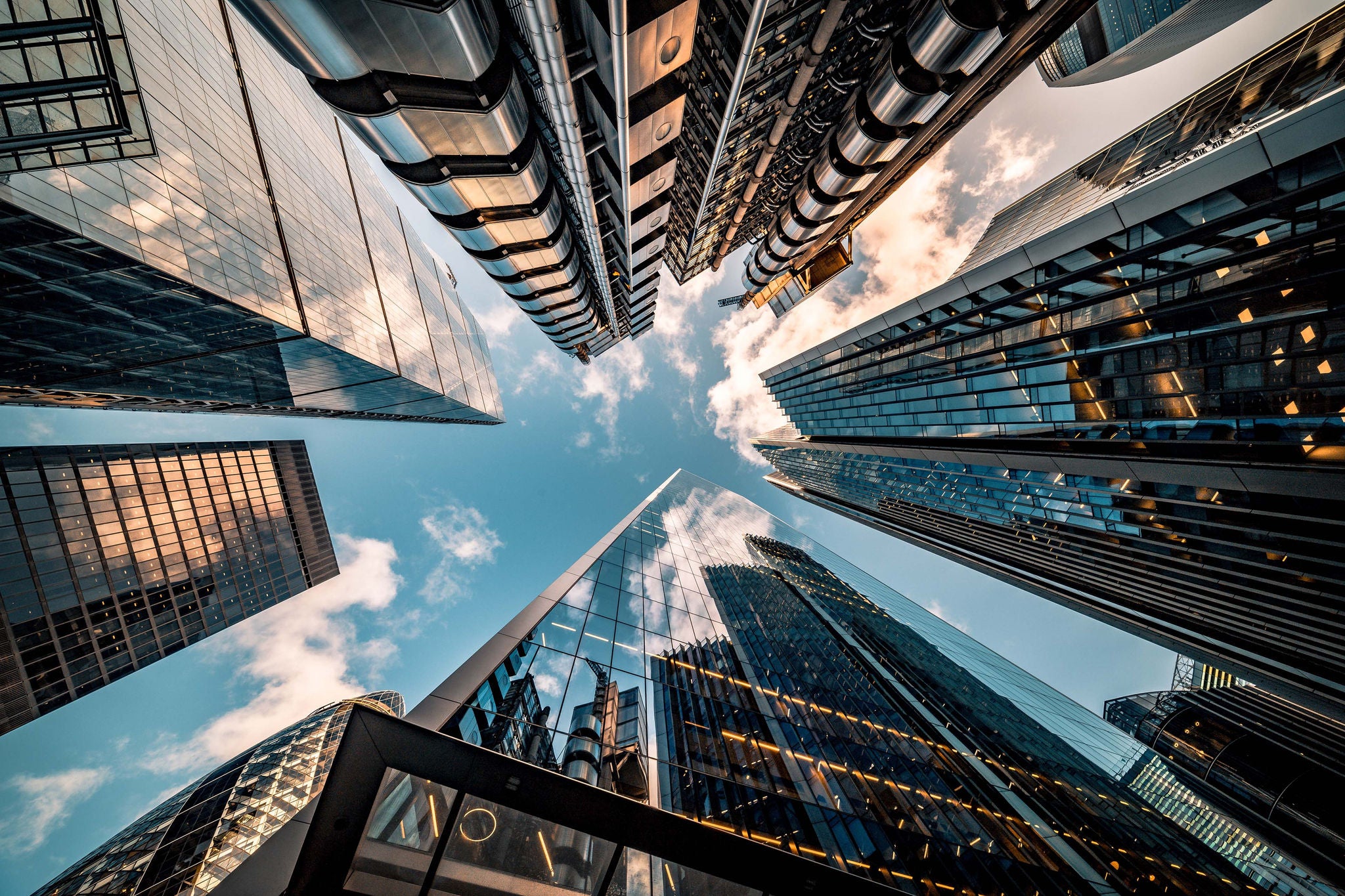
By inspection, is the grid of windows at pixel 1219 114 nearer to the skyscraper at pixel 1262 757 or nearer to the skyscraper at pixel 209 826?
the skyscraper at pixel 1262 757

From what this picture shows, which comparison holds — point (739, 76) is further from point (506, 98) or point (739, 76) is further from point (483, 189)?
point (483, 189)

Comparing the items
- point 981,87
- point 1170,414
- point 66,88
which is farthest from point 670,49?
point 1170,414

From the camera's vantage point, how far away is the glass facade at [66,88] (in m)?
11.3

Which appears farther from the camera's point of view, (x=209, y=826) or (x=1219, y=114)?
(x=209, y=826)

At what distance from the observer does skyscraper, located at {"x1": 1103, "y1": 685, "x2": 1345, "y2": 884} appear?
32375 mm

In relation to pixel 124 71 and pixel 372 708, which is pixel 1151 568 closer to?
pixel 372 708

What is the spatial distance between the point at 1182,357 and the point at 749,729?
20703 mm

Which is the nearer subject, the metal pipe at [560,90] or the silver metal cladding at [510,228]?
the metal pipe at [560,90]

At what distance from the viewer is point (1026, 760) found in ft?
67.7

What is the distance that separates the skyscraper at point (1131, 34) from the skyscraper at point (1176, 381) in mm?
9261

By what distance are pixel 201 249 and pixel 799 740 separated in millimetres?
28031

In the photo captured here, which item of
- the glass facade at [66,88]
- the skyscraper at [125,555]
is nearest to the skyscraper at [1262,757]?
the glass facade at [66,88]

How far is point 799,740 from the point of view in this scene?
13461 millimetres

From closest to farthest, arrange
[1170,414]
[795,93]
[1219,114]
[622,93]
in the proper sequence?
[622,93], [1170,414], [1219,114], [795,93]
